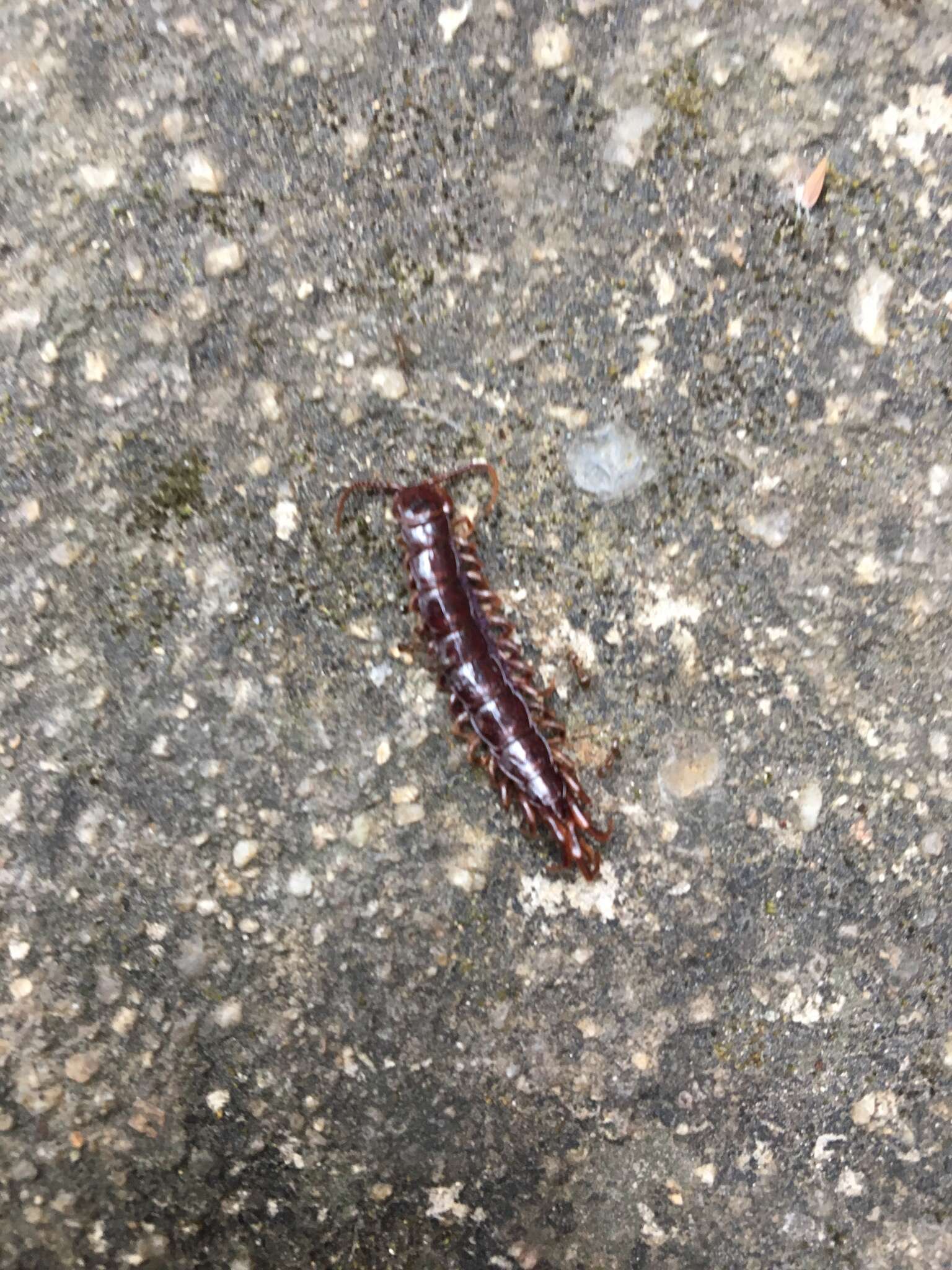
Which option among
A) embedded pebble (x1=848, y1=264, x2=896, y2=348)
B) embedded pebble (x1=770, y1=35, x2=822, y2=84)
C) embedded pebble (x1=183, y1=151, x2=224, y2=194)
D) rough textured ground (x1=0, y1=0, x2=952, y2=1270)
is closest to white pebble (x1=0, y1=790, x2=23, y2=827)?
rough textured ground (x1=0, y1=0, x2=952, y2=1270)

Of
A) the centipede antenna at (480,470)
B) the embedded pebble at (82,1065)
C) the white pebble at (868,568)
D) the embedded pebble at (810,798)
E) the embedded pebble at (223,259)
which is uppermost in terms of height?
the embedded pebble at (223,259)

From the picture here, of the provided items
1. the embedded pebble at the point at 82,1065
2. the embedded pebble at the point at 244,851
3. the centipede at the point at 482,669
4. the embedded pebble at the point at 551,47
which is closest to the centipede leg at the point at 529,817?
the centipede at the point at 482,669

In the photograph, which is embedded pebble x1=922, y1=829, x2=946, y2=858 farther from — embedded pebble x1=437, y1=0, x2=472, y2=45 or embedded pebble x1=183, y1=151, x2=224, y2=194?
embedded pebble x1=183, y1=151, x2=224, y2=194

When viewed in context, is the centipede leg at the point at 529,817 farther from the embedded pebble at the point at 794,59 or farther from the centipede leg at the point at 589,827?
the embedded pebble at the point at 794,59

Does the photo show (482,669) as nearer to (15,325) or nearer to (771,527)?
(771,527)

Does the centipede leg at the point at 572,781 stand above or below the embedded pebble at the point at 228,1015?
above

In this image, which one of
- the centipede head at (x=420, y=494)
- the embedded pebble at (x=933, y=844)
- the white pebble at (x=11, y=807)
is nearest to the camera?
the centipede head at (x=420, y=494)

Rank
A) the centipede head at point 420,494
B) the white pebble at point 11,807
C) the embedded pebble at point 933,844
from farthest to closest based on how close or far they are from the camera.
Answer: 1. the embedded pebble at point 933,844
2. the white pebble at point 11,807
3. the centipede head at point 420,494
